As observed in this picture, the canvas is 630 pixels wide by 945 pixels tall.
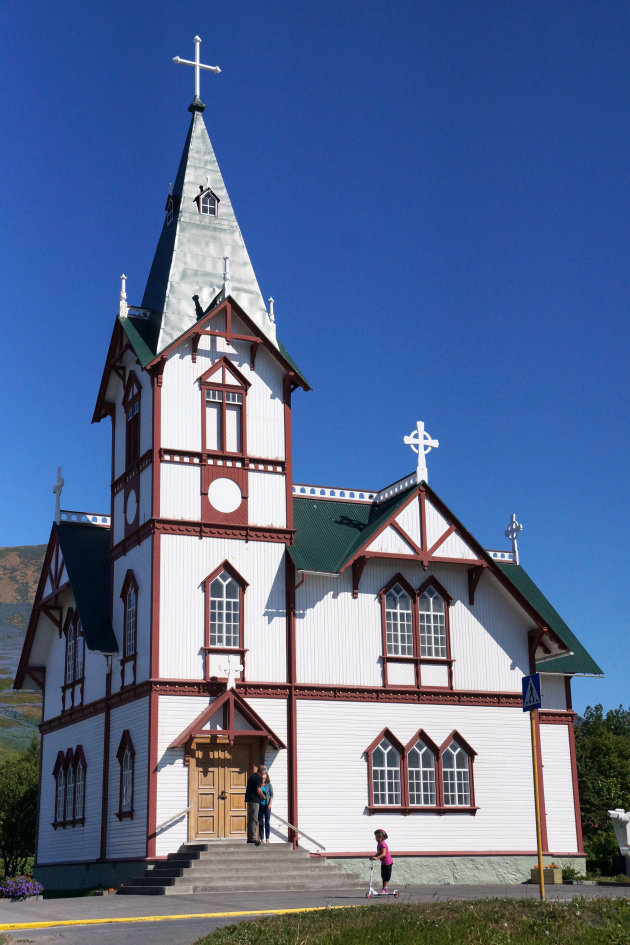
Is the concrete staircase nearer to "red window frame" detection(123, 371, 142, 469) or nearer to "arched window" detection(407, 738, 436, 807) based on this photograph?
"arched window" detection(407, 738, 436, 807)

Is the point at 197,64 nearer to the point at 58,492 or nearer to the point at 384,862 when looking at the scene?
the point at 58,492

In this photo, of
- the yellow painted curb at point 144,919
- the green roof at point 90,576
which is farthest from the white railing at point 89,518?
the yellow painted curb at point 144,919

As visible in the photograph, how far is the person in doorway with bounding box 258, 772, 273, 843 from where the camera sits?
89.8 feet

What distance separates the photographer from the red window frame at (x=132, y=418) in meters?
31.5

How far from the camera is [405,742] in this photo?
30281mm

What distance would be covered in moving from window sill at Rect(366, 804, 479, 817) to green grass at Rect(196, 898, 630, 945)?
1312 cm

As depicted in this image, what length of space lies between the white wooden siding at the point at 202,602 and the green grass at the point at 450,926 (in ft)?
41.1

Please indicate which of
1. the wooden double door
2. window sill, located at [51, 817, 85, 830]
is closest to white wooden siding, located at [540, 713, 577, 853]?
the wooden double door

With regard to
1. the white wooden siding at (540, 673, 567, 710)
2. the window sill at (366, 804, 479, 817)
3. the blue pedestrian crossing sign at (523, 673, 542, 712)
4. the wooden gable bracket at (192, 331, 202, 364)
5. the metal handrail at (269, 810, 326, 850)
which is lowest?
the metal handrail at (269, 810, 326, 850)

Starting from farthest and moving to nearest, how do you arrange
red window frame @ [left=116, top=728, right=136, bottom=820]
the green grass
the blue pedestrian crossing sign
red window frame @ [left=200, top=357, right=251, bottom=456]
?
red window frame @ [left=200, top=357, right=251, bottom=456], red window frame @ [left=116, top=728, right=136, bottom=820], the blue pedestrian crossing sign, the green grass

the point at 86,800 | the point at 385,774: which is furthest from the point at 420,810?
the point at 86,800

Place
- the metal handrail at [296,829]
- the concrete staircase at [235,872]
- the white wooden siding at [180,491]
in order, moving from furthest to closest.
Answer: the white wooden siding at [180,491], the metal handrail at [296,829], the concrete staircase at [235,872]

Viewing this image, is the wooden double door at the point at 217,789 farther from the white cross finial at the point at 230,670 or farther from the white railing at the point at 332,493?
the white railing at the point at 332,493

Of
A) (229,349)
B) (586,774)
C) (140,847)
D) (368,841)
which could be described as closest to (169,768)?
(140,847)
